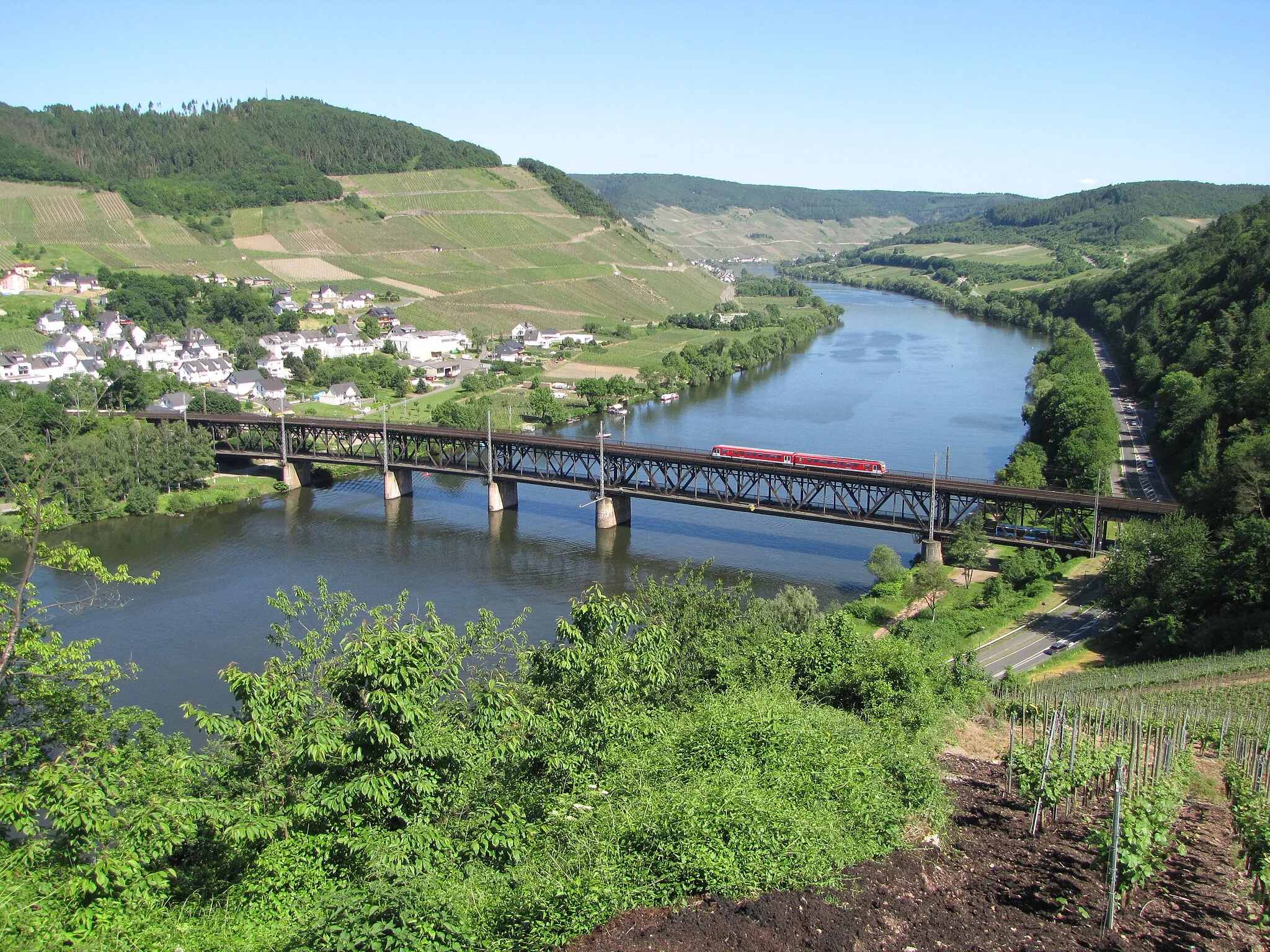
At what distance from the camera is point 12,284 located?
8088 cm

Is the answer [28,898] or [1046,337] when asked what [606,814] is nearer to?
[28,898]

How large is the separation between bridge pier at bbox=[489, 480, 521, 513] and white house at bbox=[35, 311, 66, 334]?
4610cm

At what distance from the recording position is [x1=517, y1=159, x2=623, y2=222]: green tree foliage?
144875 mm

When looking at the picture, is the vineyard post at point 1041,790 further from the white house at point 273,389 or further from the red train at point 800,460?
the white house at point 273,389

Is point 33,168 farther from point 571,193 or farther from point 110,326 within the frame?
point 571,193

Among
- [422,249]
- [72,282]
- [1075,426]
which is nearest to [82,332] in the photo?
[72,282]

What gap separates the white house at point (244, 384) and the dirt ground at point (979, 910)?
208 ft

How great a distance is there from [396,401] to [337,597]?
56.5 metres

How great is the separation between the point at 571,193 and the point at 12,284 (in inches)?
3261

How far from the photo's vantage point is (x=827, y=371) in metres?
83.6

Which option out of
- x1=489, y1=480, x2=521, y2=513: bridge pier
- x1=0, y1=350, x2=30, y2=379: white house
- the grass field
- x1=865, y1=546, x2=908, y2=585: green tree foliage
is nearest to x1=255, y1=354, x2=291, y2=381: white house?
x1=0, y1=350, x2=30, y2=379: white house

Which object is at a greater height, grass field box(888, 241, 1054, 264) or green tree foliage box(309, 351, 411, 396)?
grass field box(888, 241, 1054, 264)

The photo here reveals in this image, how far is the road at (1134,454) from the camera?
140 ft

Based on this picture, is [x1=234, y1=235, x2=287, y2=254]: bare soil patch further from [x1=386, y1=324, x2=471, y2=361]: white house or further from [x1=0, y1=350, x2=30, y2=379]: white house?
[x1=0, y1=350, x2=30, y2=379]: white house
